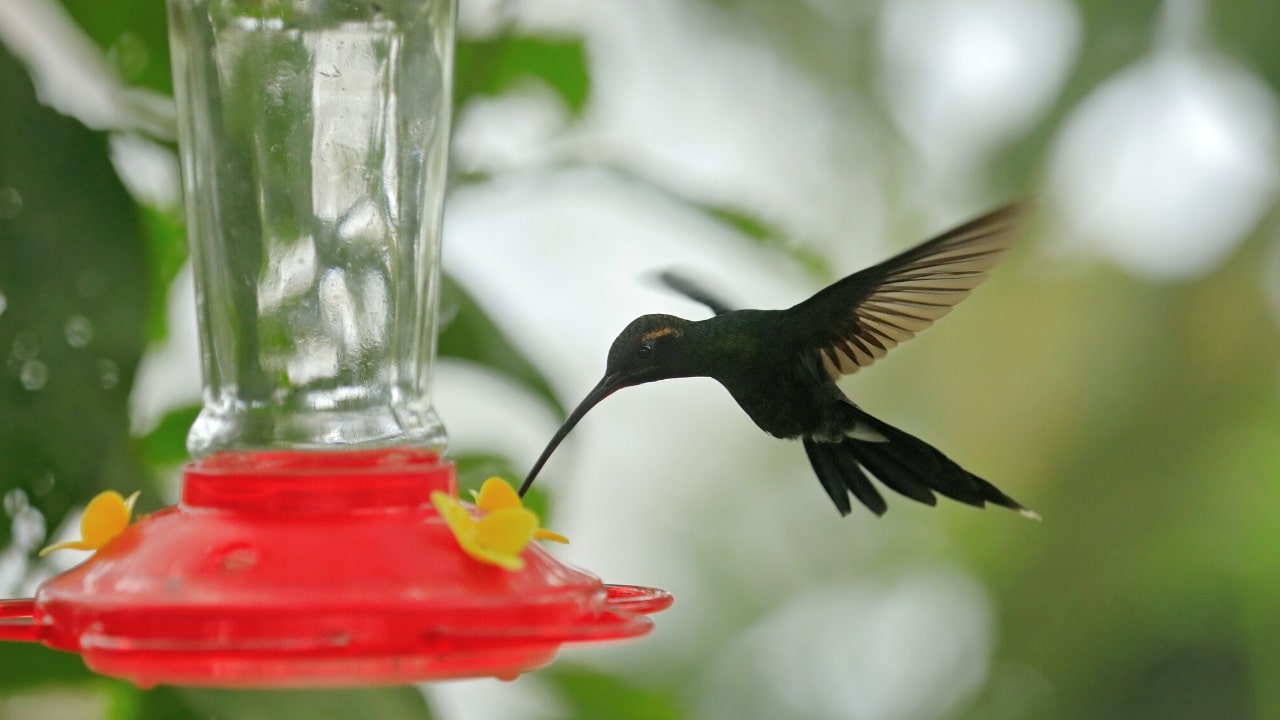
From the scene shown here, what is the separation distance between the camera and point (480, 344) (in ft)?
5.50

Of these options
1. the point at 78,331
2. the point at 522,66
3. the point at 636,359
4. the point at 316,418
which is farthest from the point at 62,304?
the point at 522,66

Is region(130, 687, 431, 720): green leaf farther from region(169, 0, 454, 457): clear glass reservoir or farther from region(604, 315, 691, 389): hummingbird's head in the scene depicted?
region(604, 315, 691, 389): hummingbird's head

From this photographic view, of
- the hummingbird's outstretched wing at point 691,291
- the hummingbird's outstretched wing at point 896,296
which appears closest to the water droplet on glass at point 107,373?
the hummingbird's outstretched wing at point 691,291

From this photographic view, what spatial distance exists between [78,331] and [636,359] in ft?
2.11

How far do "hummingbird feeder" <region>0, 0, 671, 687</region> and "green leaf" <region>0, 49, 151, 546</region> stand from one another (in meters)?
0.14

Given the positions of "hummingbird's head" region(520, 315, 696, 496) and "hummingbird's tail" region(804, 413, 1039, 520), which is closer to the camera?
"hummingbird's head" region(520, 315, 696, 496)

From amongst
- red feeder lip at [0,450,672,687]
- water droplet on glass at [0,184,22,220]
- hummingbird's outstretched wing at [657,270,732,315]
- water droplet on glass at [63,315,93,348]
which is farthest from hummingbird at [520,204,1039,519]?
water droplet on glass at [0,184,22,220]

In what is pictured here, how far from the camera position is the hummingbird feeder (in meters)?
0.87

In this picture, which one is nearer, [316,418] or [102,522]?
[102,522]

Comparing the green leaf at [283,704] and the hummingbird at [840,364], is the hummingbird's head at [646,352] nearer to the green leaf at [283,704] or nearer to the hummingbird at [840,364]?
the hummingbird at [840,364]

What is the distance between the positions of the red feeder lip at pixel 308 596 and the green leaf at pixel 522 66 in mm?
807

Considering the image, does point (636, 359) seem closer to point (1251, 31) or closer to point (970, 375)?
point (1251, 31)

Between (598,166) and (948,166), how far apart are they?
2.25m

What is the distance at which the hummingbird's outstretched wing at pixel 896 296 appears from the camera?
4.28 ft
